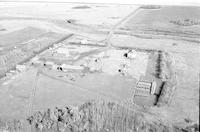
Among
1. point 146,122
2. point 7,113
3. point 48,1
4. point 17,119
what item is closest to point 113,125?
point 146,122

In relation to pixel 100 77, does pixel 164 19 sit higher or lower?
higher

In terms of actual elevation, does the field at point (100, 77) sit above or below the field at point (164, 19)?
below

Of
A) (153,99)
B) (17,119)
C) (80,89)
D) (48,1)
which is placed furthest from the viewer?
(48,1)

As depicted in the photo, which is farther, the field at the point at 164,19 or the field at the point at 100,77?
the field at the point at 164,19

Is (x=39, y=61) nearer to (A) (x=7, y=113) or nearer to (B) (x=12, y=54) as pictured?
(B) (x=12, y=54)

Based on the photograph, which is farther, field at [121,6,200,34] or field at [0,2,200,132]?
field at [121,6,200,34]

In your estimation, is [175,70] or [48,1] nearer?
[175,70]

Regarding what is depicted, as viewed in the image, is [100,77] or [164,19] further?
[164,19]

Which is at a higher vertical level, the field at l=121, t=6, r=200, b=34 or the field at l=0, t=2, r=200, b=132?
the field at l=121, t=6, r=200, b=34
